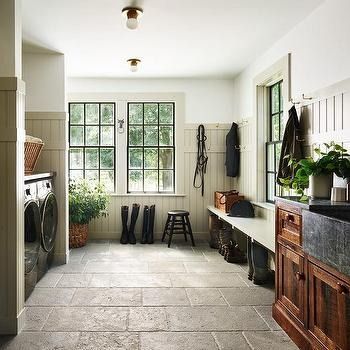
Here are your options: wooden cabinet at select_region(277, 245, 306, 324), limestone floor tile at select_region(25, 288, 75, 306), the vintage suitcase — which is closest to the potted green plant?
the vintage suitcase

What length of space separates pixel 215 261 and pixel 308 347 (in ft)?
8.29

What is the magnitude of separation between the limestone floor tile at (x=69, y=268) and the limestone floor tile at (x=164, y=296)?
42.3 inches

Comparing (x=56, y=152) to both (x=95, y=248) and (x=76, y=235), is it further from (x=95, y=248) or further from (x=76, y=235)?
(x=95, y=248)

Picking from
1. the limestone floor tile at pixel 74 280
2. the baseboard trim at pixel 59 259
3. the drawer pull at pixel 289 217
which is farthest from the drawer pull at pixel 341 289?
the baseboard trim at pixel 59 259

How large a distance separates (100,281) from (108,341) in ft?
4.68

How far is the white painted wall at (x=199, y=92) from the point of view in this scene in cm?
642

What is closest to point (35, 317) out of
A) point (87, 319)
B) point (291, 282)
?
point (87, 319)

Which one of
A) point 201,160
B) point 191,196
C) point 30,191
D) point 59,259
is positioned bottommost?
point 59,259

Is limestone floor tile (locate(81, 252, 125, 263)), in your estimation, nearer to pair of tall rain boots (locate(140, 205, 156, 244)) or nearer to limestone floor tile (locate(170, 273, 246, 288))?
pair of tall rain boots (locate(140, 205, 156, 244))

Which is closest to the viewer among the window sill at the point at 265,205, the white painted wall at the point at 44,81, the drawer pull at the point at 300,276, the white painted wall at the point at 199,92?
the drawer pull at the point at 300,276

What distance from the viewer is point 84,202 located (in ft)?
18.7

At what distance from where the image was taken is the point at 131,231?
6.21 meters

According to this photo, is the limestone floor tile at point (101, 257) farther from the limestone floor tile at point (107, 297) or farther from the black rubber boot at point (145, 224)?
the limestone floor tile at point (107, 297)

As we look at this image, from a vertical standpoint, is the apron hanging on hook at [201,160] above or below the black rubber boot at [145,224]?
above
